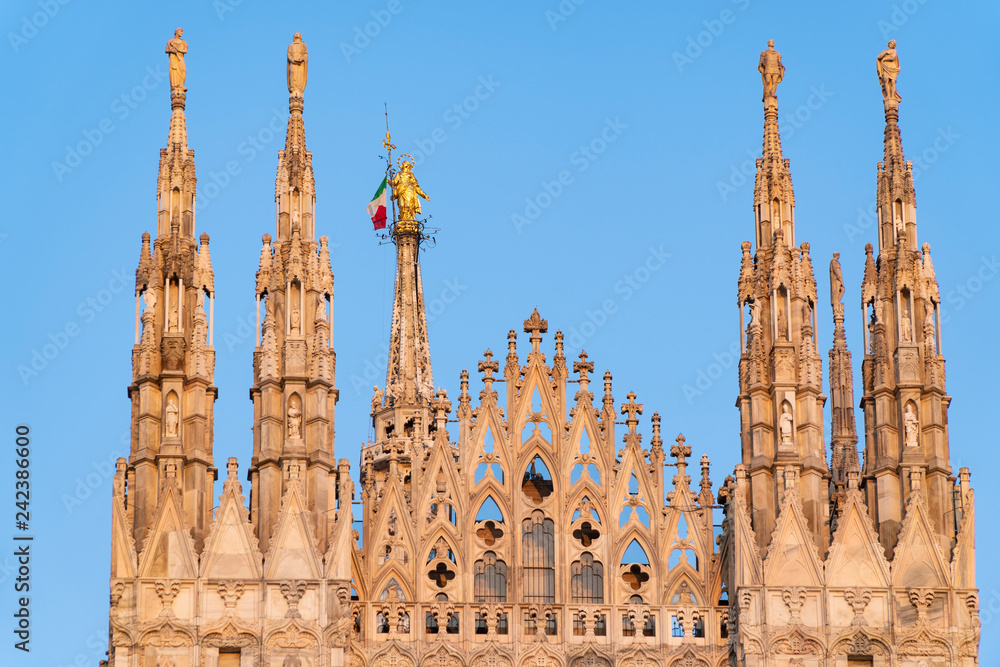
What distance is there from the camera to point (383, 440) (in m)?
49.8

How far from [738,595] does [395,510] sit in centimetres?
579

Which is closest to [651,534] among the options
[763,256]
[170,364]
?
[763,256]


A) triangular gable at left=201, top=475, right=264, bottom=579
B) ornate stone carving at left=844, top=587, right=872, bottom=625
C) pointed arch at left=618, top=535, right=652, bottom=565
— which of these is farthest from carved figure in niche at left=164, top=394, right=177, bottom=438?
ornate stone carving at left=844, top=587, right=872, bottom=625

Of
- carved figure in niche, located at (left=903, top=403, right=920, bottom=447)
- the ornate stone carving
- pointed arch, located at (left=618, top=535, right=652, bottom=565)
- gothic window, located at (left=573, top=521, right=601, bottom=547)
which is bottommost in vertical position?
the ornate stone carving

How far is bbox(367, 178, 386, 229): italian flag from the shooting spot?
173 ft

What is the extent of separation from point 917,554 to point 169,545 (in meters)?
11.9

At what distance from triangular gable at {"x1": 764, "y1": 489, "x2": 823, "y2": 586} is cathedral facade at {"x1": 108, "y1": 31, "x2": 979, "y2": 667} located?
4 cm

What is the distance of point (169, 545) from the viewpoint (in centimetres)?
4234

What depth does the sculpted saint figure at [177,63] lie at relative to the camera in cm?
4647

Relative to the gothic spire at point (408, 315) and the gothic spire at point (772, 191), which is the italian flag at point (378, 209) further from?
the gothic spire at point (772, 191)

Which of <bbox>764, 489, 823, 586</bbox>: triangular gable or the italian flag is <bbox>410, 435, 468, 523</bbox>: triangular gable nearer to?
<bbox>764, 489, 823, 586</bbox>: triangular gable

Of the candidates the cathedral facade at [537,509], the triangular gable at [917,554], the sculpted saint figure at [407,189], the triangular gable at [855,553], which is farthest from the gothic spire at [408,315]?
the triangular gable at [917,554]

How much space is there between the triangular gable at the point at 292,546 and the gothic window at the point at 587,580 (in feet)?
14.0

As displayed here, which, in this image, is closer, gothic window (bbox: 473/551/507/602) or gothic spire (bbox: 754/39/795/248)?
gothic window (bbox: 473/551/507/602)
